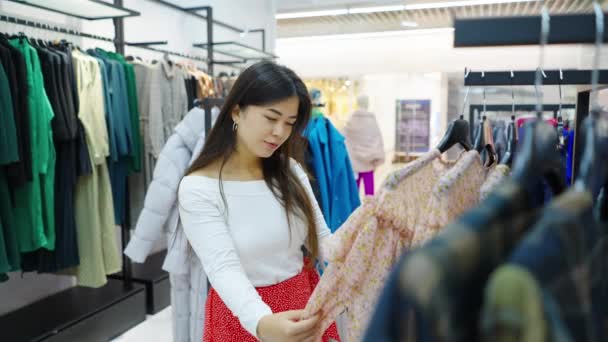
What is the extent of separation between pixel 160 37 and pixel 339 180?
2206mm

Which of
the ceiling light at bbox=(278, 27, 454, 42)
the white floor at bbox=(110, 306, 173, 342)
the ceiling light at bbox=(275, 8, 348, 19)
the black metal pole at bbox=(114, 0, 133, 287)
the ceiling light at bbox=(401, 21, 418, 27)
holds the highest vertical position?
the ceiling light at bbox=(275, 8, 348, 19)

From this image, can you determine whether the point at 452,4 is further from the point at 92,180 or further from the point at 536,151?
the point at 536,151

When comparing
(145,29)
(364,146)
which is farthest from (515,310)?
(364,146)

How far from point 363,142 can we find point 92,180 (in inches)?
102

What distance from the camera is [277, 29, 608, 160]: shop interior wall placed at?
6.35m

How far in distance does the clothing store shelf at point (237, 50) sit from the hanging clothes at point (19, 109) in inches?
84.4

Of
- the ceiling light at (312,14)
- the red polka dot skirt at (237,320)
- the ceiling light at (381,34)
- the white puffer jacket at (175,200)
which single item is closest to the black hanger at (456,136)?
the red polka dot skirt at (237,320)

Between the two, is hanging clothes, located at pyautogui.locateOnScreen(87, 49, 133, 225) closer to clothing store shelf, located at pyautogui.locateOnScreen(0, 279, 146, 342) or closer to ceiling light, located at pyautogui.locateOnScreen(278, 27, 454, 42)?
clothing store shelf, located at pyautogui.locateOnScreen(0, 279, 146, 342)

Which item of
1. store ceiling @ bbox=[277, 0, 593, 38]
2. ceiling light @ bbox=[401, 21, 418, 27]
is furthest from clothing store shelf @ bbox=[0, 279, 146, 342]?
ceiling light @ bbox=[401, 21, 418, 27]

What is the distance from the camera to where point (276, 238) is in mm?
1327

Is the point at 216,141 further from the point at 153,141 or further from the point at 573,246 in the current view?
the point at 153,141

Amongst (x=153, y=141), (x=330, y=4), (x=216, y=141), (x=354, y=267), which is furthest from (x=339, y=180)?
(x=330, y=4)

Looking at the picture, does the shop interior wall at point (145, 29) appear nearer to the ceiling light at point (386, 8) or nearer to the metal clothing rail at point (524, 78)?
the ceiling light at point (386, 8)

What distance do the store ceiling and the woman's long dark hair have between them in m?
4.38
